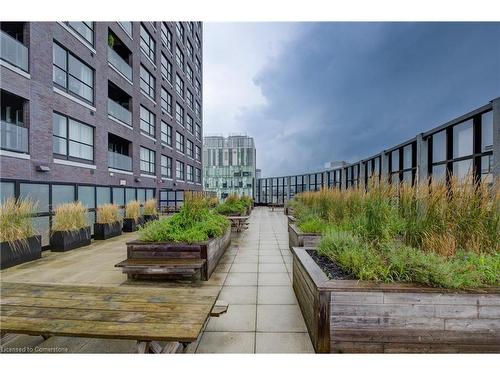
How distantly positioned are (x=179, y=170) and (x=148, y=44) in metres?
11.3

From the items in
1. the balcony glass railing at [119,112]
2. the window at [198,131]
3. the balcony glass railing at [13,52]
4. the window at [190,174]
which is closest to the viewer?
the balcony glass railing at [13,52]

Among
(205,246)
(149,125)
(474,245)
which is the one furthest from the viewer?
(149,125)

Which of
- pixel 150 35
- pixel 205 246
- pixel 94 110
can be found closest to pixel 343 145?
pixel 150 35

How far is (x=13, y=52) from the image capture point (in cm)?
817

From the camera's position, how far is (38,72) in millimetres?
8906

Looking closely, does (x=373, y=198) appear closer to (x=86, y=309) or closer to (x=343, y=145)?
(x=86, y=309)

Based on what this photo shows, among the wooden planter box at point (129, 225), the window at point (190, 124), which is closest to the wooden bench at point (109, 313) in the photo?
the wooden planter box at point (129, 225)

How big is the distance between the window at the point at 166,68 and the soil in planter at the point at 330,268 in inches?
857

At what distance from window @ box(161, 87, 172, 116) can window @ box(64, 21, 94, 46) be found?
8582 millimetres

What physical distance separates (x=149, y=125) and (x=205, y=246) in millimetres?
16566

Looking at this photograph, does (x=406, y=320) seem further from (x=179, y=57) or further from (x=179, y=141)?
(x=179, y=57)

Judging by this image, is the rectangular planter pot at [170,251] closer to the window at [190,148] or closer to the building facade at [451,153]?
the building facade at [451,153]

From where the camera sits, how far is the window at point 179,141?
2388 cm

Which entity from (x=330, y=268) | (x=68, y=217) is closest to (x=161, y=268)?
(x=330, y=268)
